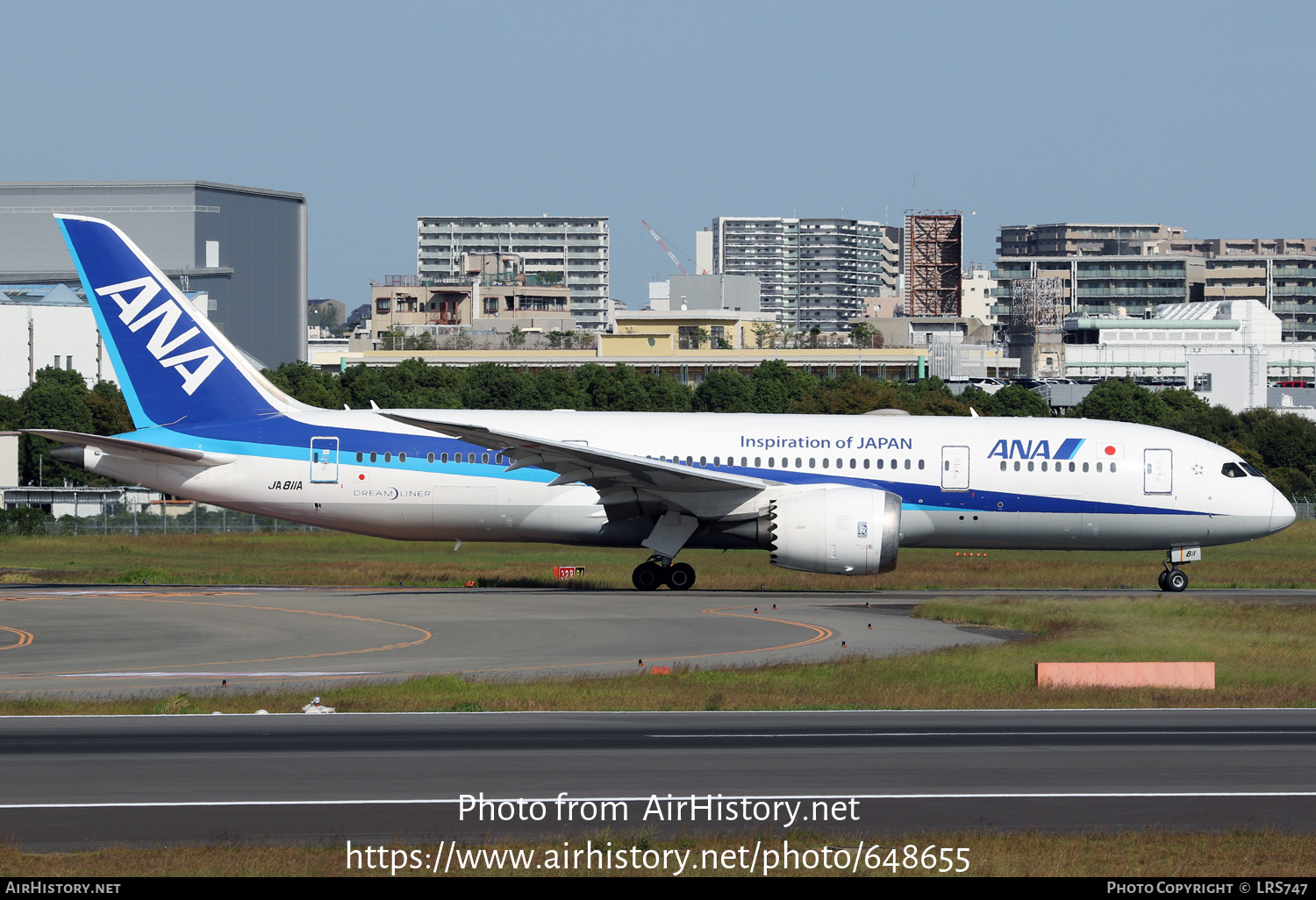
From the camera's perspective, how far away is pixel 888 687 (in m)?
22.0

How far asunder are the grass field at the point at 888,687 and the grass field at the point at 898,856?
296 inches

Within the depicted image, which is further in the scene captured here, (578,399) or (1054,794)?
(578,399)

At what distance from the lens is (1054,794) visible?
14844mm

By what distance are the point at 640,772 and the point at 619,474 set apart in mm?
18799

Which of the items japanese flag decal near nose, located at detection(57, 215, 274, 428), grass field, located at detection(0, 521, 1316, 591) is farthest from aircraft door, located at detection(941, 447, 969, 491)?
japanese flag decal near nose, located at detection(57, 215, 274, 428)

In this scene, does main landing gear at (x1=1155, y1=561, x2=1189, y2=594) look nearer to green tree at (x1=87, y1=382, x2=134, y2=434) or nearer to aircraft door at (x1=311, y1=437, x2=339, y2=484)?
aircraft door at (x1=311, y1=437, x2=339, y2=484)

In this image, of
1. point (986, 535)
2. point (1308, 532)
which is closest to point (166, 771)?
point (986, 535)

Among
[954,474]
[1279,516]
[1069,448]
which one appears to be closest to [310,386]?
[954,474]

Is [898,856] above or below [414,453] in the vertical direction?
below

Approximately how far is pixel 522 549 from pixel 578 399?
61.4m

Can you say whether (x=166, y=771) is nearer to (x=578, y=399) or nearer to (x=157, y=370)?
(x=157, y=370)

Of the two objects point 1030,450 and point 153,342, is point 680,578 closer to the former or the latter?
point 1030,450

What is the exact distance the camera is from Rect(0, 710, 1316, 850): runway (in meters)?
13.5

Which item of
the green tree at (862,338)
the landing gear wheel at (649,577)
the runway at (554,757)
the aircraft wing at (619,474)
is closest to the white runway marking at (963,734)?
the runway at (554,757)
